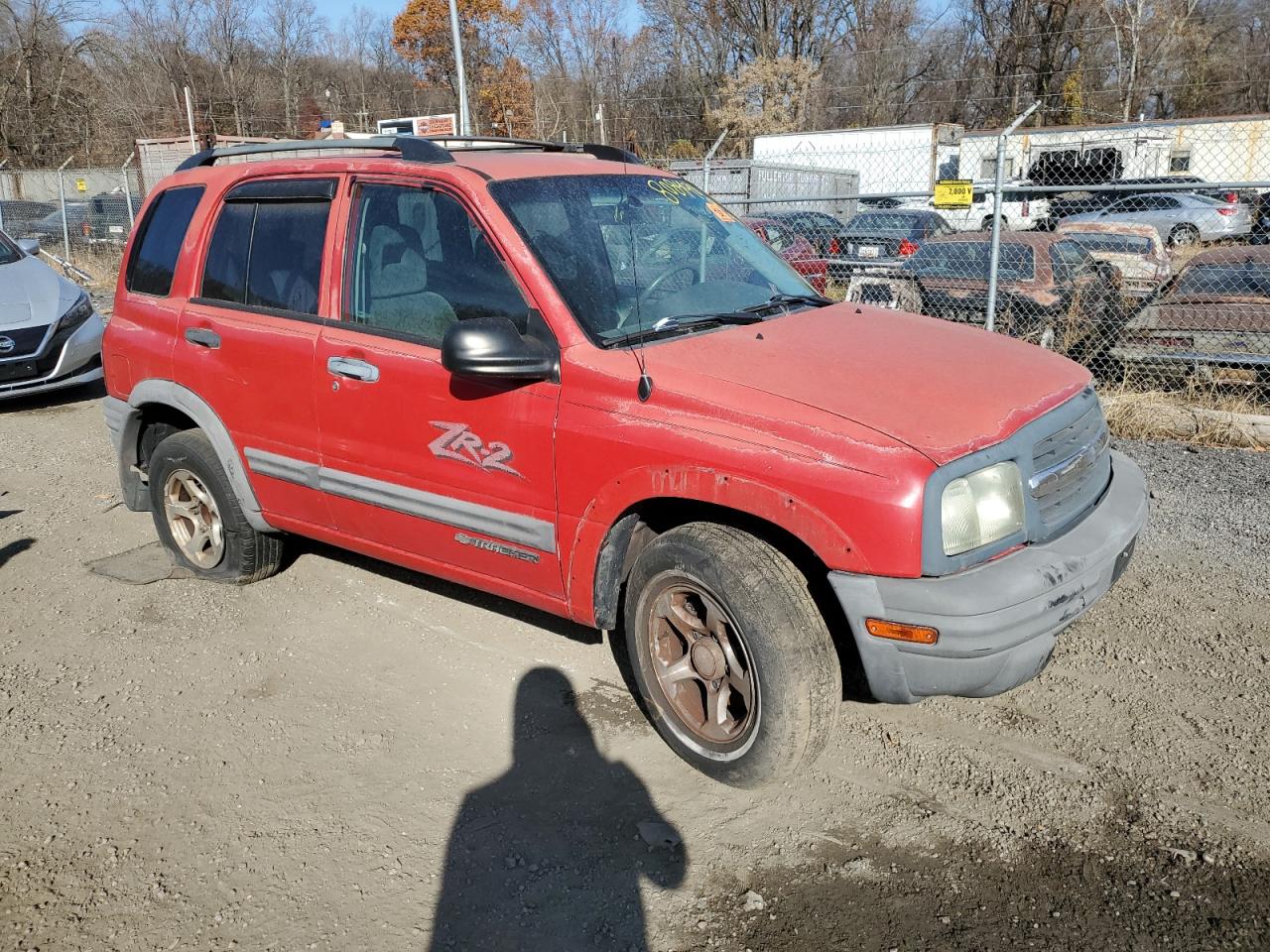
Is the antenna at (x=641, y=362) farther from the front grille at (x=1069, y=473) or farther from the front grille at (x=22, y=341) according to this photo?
the front grille at (x=22, y=341)

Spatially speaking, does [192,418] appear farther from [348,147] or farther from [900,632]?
[900,632]

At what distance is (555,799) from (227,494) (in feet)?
7.74

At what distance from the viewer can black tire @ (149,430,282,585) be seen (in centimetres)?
478

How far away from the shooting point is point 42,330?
8.80m

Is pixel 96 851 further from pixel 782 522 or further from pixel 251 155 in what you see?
pixel 251 155

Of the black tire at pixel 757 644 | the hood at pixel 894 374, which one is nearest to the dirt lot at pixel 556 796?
the black tire at pixel 757 644

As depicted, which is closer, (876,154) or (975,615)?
(975,615)

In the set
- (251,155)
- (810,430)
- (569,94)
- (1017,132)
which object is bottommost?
(810,430)

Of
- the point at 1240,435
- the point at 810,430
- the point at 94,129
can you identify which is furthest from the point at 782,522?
the point at 94,129

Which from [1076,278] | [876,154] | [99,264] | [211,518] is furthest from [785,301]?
[876,154]

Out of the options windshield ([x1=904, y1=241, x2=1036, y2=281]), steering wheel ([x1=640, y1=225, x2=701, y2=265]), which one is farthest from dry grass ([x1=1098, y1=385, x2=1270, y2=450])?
steering wheel ([x1=640, y1=225, x2=701, y2=265])

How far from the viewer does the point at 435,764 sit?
3.58m

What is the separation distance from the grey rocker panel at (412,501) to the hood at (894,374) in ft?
2.58

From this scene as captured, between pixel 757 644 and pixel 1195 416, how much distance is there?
17.8 feet
